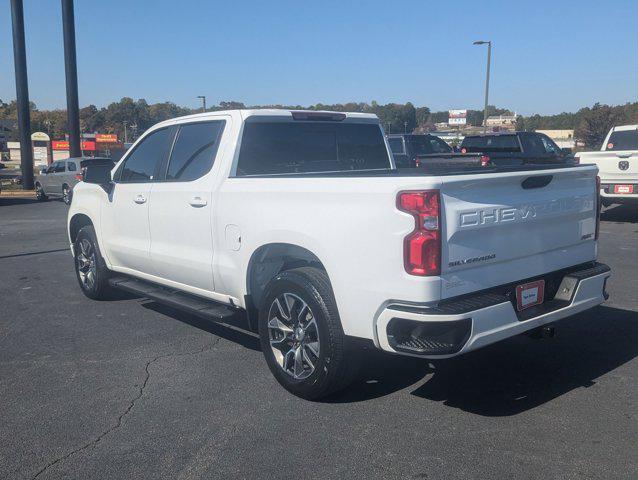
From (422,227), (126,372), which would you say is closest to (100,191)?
(126,372)

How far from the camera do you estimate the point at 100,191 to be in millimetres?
6777

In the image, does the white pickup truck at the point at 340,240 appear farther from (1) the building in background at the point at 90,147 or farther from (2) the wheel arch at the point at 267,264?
(1) the building in background at the point at 90,147

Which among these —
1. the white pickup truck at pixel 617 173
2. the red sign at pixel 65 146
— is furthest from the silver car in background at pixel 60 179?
the red sign at pixel 65 146

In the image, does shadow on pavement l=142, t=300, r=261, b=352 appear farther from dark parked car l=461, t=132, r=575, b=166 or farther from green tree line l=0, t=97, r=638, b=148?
green tree line l=0, t=97, r=638, b=148

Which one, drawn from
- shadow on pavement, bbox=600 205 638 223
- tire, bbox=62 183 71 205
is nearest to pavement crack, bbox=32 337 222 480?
shadow on pavement, bbox=600 205 638 223

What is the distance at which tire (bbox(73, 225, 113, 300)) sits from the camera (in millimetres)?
6973

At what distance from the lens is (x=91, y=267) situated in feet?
23.7

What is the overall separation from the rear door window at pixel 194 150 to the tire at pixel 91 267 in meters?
1.81

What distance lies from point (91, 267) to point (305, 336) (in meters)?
3.88

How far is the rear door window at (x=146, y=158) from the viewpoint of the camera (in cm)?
596

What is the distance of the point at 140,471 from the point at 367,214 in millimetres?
1933

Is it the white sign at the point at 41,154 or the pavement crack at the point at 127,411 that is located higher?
the white sign at the point at 41,154

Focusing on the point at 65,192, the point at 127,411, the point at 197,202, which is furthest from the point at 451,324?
the point at 65,192

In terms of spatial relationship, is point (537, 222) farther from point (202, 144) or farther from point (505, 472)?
point (202, 144)
